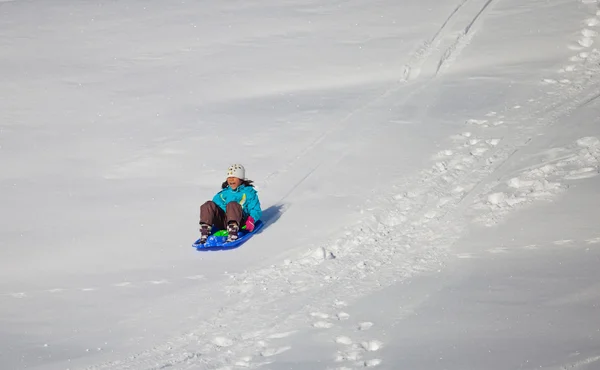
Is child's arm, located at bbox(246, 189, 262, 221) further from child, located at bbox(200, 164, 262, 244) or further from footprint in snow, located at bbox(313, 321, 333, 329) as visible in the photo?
footprint in snow, located at bbox(313, 321, 333, 329)

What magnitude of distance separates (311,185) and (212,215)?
5.83 ft

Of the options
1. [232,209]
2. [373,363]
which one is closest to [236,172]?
[232,209]

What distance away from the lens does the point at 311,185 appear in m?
10.4

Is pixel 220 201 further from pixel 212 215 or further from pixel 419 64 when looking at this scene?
pixel 419 64

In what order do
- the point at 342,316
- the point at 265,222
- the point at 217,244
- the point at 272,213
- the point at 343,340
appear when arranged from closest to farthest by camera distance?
the point at 343,340 → the point at 342,316 → the point at 217,244 → the point at 265,222 → the point at 272,213

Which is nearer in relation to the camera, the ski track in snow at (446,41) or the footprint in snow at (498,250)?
the footprint in snow at (498,250)

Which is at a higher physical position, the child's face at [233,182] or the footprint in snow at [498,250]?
the child's face at [233,182]

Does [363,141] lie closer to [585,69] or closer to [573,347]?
[585,69]

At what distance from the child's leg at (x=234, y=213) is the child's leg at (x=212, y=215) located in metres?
0.16

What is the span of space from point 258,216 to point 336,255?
1330mm

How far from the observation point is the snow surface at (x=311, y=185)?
261 inches

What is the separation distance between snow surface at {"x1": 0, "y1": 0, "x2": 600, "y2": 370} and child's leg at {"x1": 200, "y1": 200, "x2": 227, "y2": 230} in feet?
1.31

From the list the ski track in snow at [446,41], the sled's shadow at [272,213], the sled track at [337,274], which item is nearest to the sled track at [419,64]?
the ski track in snow at [446,41]

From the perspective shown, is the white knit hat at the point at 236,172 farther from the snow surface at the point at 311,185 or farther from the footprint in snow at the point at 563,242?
the footprint in snow at the point at 563,242
